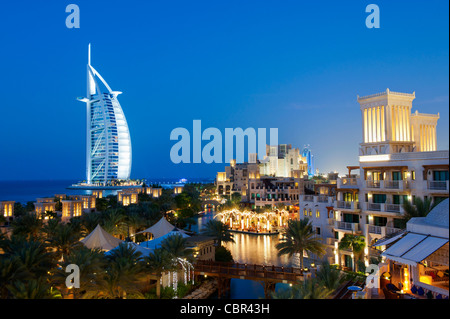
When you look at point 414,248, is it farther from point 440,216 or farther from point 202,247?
point 202,247

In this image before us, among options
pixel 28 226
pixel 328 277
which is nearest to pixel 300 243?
pixel 328 277

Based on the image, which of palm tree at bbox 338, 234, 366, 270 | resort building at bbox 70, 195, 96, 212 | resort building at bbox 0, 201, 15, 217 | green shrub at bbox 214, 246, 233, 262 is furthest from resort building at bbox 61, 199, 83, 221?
palm tree at bbox 338, 234, 366, 270

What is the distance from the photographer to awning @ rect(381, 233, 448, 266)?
10.7 meters

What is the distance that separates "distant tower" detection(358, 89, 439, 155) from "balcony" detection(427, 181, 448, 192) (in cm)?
527

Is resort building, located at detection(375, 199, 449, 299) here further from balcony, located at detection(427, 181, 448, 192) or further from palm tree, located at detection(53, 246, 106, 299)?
palm tree, located at detection(53, 246, 106, 299)

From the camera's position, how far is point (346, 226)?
82.5 ft

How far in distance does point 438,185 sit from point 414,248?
35.2ft

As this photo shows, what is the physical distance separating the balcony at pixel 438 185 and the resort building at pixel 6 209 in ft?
126

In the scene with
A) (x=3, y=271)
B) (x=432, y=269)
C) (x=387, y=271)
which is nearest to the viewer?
(x=432, y=269)

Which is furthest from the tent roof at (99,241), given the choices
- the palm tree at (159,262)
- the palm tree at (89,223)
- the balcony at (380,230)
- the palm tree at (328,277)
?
the balcony at (380,230)
